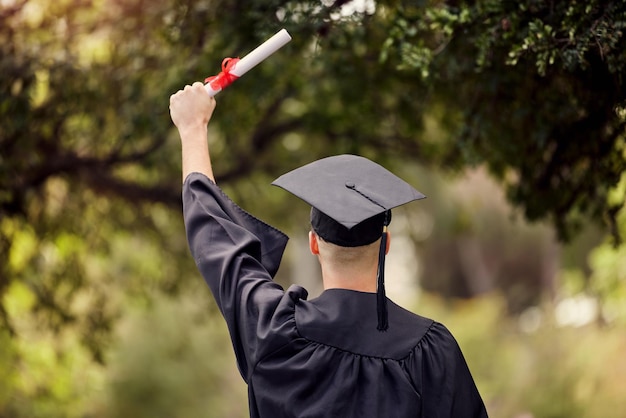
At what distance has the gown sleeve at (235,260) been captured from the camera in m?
2.64

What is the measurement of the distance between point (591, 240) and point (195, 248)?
20168 millimetres

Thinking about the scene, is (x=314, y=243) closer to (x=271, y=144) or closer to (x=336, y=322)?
(x=336, y=322)

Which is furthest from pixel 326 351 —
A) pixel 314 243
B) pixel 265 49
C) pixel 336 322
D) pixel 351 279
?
pixel 265 49

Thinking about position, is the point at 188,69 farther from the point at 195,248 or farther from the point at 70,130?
the point at 195,248

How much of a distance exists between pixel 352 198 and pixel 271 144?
240 inches

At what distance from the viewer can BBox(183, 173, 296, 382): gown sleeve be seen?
2637mm

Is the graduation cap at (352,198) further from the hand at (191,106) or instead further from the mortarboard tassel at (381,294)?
Answer: the hand at (191,106)

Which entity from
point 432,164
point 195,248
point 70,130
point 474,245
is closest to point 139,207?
point 70,130

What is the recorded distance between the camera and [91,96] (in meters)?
6.30

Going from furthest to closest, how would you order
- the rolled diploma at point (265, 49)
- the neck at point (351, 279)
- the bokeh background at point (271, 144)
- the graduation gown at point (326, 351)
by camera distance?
the bokeh background at point (271, 144) < the rolled diploma at point (265, 49) < the neck at point (351, 279) < the graduation gown at point (326, 351)

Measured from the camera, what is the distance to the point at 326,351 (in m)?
2.59

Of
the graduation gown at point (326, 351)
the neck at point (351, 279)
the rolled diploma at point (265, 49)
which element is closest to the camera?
the graduation gown at point (326, 351)

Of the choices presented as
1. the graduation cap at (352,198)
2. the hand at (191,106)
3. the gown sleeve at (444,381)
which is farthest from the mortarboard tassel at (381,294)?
the hand at (191,106)

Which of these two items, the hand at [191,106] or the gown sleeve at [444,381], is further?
the hand at [191,106]
